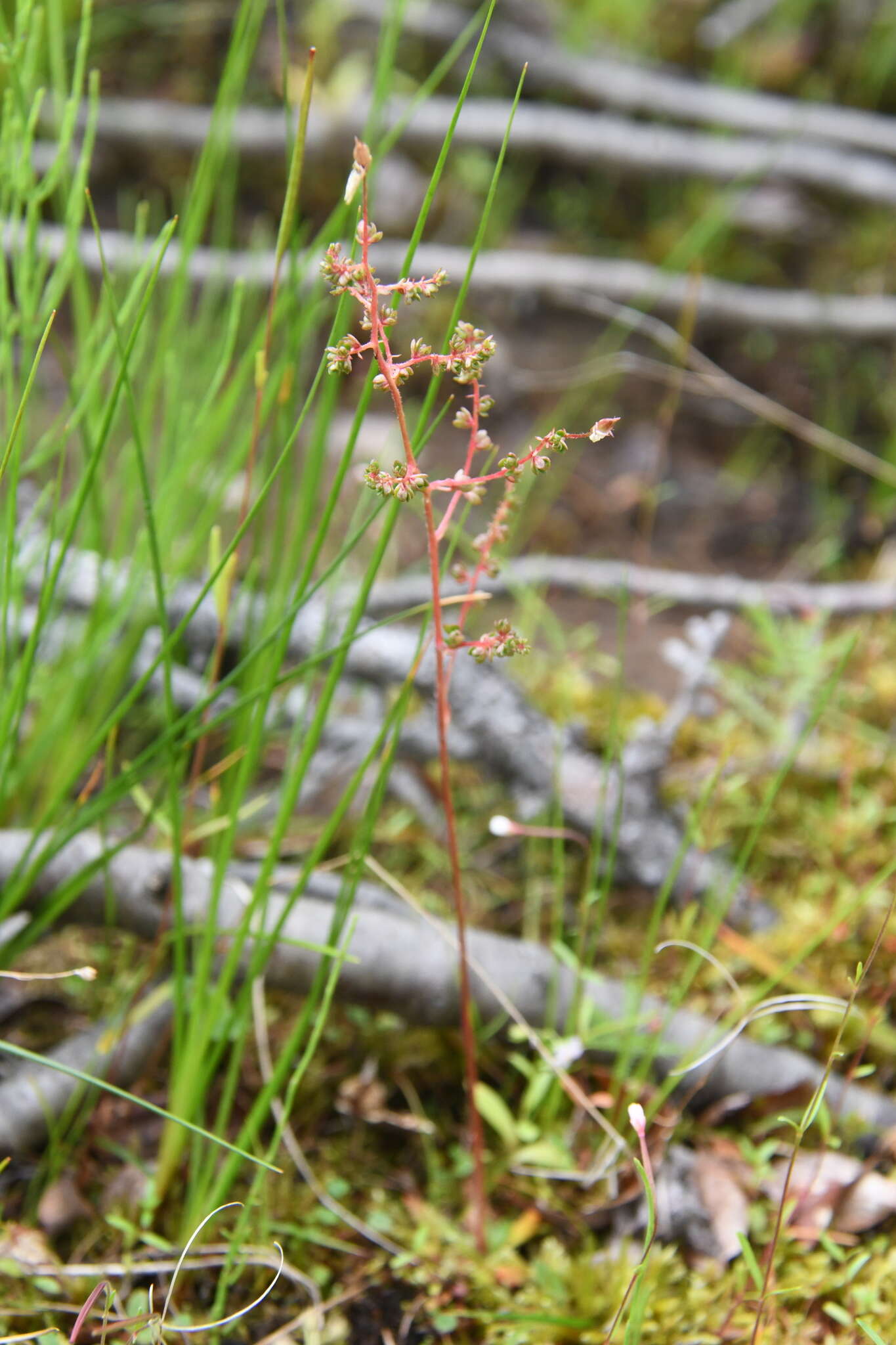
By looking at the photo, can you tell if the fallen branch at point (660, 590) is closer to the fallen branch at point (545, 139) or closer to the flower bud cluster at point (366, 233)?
the flower bud cluster at point (366, 233)

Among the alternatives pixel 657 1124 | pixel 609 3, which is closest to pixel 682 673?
pixel 657 1124

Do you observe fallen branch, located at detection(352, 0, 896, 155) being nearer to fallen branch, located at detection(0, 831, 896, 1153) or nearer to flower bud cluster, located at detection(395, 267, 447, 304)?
flower bud cluster, located at detection(395, 267, 447, 304)

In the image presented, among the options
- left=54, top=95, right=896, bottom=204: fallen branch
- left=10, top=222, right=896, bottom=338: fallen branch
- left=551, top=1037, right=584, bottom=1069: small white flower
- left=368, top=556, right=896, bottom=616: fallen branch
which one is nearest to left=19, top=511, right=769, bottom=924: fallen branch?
left=368, top=556, right=896, bottom=616: fallen branch

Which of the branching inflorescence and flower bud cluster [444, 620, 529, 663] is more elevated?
the branching inflorescence

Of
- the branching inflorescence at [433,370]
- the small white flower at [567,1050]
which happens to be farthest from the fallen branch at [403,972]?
the branching inflorescence at [433,370]

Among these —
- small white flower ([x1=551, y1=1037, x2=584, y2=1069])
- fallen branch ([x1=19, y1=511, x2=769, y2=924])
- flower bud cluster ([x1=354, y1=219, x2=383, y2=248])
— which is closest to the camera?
flower bud cluster ([x1=354, y1=219, x2=383, y2=248])

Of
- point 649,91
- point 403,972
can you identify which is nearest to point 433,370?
point 403,972

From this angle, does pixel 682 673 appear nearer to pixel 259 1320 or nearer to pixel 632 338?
pixel 632 338
